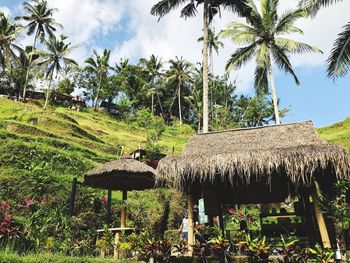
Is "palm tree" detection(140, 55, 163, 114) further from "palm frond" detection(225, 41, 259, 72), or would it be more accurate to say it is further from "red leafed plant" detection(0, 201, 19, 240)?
"red leafed plant" detection(0, 201, 19, 240)

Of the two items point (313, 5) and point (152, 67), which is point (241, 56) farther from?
point (152, 67)

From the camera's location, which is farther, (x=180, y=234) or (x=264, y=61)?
(x=264, y=61)

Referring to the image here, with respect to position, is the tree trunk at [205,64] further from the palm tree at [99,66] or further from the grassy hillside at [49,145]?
the palm tree at [99,66]

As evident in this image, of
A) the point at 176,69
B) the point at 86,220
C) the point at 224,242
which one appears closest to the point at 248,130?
the point at 224,242

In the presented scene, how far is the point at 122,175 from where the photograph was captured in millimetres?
9133

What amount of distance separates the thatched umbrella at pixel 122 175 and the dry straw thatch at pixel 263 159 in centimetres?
138

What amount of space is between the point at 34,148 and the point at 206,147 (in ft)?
32.8

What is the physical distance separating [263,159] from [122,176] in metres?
3.97

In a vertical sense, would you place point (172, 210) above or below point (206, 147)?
below

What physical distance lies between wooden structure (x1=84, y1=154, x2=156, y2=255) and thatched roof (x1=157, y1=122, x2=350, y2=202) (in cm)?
142

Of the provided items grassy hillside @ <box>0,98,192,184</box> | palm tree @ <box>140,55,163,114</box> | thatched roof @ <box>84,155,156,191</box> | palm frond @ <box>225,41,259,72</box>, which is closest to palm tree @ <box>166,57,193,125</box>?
palm tree @ <box>140,55,163,114</box>

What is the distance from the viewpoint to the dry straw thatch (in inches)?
272

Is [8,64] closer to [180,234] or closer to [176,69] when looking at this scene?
[176,69]

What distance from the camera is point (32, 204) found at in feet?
35.8
